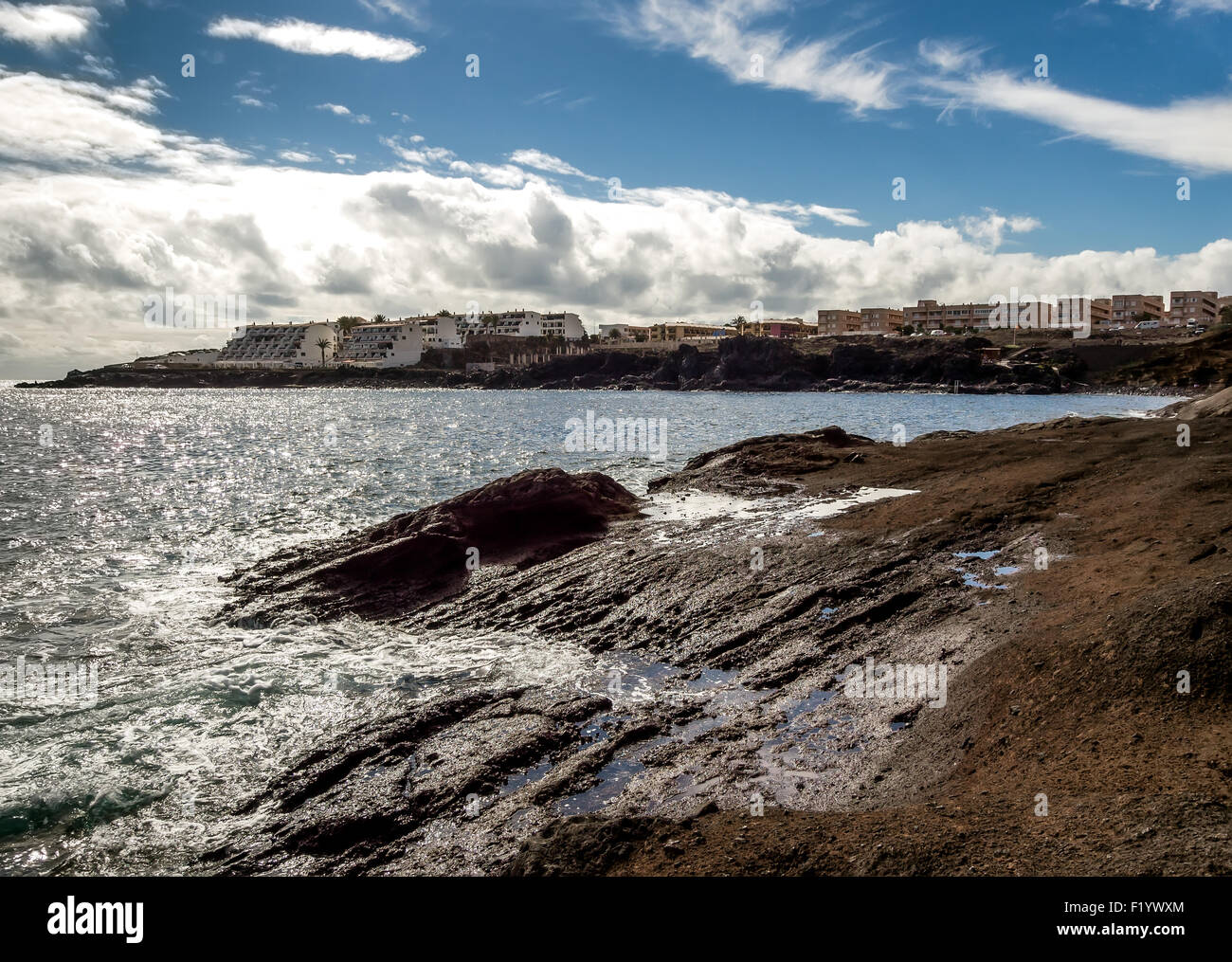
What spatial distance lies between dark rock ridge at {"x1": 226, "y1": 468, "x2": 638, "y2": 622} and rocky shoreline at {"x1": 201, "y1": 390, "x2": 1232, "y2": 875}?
0.09 meters

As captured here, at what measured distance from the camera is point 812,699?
10.0m

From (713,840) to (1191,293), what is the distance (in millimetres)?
245169

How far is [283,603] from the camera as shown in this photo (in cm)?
1683

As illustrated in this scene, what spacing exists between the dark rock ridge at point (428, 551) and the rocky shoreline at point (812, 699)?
0.09 metres

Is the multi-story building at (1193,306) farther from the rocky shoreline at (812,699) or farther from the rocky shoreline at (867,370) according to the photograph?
the rocky shoreline at (812,699)

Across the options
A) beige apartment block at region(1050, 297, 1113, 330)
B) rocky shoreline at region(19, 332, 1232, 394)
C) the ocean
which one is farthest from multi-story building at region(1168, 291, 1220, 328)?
the ocean

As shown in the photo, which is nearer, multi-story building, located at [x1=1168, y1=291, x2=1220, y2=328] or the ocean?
the ocean

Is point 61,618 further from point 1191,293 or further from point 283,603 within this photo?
point 1191,293

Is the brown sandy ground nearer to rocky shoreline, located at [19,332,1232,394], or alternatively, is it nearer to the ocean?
the ocean

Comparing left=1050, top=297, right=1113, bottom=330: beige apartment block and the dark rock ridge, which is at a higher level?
left=1050, top=297, right=1113, bottom=330: beige apartment block

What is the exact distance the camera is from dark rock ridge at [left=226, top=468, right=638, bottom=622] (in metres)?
16.9

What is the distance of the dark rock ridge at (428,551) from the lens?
1692cm

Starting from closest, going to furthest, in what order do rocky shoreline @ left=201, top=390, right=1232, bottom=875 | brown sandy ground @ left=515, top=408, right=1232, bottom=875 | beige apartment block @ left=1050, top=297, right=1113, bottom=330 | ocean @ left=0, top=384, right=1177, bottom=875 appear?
brown sandy ground @ left=515, top=408, right=1232, bottom=875
rocky shoreline @ left=201, top=390, right=1232, bottom=875
ocean @ left=0, top=384, right=1177, bottom=875
beige apartment block @ left=1050, top=297, right=1113, bottom=330
